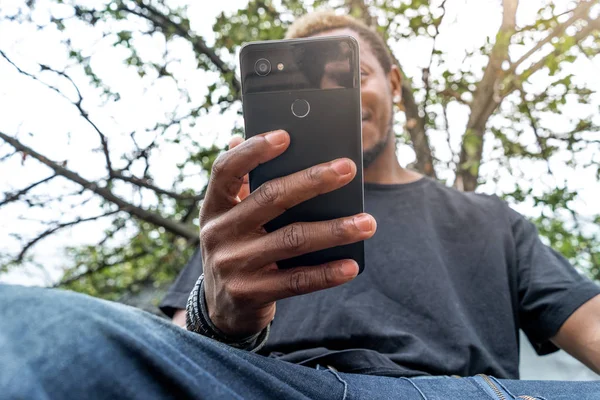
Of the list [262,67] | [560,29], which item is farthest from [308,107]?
[560,29]

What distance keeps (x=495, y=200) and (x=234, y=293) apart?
110cm

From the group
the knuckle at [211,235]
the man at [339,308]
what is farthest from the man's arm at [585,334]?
the knuckle at [211,235]

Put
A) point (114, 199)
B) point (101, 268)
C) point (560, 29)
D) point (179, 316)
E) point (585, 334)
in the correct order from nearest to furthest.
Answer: point (585, 334) → point (179, 316) → point (560, 29) → point (114, 199) → point (101, 268)

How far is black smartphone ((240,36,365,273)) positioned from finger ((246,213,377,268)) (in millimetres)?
78

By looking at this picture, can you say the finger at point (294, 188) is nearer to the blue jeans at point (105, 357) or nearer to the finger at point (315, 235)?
the finger at point (315, 235)

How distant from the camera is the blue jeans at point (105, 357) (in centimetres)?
56

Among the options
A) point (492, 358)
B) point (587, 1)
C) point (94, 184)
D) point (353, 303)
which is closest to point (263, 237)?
point (353, 303)

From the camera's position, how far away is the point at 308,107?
907 millimetres

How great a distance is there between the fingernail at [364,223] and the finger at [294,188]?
7 centimetres

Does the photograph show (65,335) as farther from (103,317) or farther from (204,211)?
(204,211)

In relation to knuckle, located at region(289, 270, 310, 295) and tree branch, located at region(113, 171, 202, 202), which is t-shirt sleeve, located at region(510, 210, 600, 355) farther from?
tree branch, located at region(113, 171, 202, 202)

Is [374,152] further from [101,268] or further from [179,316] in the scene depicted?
[101,268]

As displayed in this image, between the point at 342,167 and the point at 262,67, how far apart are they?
26 centimetres

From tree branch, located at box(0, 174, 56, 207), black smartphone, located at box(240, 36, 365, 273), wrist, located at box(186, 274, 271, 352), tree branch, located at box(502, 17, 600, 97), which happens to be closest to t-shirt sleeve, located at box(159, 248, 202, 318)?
wrist, located at box(186, 274, 271, 352)
